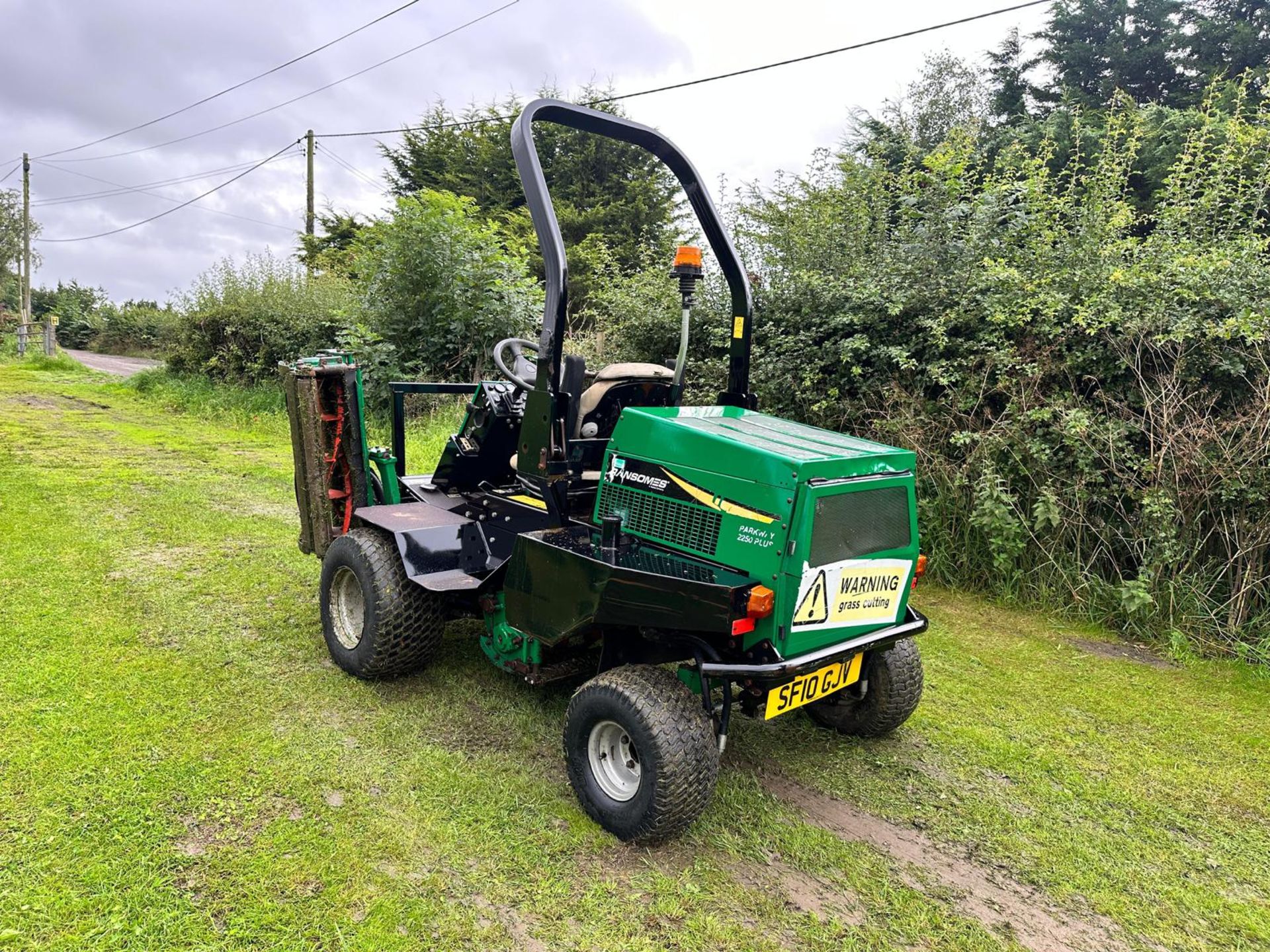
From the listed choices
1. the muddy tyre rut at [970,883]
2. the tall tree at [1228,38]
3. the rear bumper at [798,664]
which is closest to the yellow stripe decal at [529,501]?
the rear bumper at [798,664]

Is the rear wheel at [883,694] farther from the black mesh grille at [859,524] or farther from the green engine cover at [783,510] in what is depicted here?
the black mesh grille at [859,524]

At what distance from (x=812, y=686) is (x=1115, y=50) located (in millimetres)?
21151

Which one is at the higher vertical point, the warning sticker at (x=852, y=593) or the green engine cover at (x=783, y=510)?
the green engine cover at (x=783, y=510)

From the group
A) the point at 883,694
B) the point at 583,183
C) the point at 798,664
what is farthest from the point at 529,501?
the point at 583,183

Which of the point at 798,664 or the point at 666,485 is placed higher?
the point at 666,485

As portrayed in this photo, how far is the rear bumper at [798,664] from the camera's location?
8.47 feet

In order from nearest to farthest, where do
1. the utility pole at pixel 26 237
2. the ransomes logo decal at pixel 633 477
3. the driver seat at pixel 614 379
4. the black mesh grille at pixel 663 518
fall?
the black mesh grille at pixel 663 518, the ransomes logo decal at pixel 633 477, the driver seat at pixel 614 379, the utility pole at pixel 26 237

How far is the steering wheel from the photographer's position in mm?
3407

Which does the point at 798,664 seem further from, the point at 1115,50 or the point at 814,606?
the point at 1115,50

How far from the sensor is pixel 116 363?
2434 centimetres

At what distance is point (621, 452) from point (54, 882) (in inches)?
86.3

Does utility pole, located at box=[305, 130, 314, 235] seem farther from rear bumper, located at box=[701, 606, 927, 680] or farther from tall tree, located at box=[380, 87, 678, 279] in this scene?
rear bumper, located at box=[701, 606, 927, 680]

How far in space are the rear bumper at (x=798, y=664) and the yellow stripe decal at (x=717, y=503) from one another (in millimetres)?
466

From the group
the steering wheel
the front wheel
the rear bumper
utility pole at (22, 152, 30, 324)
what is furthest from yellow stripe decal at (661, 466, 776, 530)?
utility pole at (22, 152, 30, 324)
